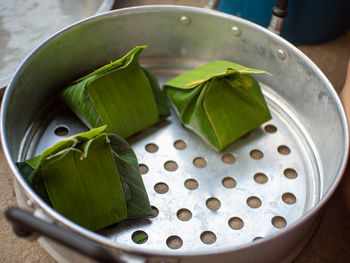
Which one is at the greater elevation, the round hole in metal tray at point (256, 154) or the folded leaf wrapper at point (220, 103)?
the folded leaf wrapper at point (220, 103)

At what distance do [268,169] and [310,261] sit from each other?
0.16m

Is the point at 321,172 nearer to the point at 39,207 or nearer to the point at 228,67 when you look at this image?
the point at 228,67

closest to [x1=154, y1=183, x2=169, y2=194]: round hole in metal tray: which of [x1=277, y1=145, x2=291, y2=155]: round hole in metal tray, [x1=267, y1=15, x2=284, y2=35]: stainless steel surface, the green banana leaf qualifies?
the green banana leaf

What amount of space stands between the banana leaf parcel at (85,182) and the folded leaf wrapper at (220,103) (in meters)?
0.17

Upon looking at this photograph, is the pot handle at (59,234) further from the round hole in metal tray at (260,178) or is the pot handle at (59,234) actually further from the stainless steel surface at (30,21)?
the stainless steel surface at (30,21)

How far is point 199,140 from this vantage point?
31.2 inches

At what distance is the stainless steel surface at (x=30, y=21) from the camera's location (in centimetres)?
94

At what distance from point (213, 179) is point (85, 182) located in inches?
8.5

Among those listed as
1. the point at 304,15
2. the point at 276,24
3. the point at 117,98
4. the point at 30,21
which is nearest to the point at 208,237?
the point at 117,98

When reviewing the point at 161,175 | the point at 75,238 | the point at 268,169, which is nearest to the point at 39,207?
the point at 75,238

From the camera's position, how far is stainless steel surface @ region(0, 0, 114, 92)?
939 millimetres

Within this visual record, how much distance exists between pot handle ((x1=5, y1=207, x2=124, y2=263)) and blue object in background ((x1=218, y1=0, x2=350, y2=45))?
25.4 inches

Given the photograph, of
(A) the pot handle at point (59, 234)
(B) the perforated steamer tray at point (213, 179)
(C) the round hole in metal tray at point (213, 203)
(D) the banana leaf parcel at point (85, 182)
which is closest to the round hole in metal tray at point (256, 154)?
(B) the perforated steamer tray at point (213, 179)

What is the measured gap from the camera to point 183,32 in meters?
0.86
